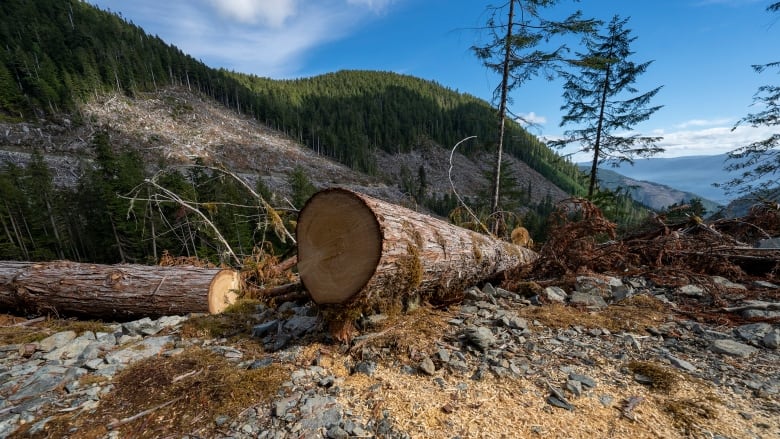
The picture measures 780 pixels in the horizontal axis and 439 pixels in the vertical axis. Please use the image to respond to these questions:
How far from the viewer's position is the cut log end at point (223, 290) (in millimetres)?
4929

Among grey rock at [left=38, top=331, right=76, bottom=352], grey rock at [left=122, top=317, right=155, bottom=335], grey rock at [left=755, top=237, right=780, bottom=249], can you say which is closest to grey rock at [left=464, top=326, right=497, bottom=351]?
grey rock at [left=122, top=317, right=155, bottom=335]

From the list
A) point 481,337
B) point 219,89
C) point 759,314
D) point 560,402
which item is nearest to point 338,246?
point 481,337

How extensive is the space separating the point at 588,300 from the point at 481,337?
90.5 inches

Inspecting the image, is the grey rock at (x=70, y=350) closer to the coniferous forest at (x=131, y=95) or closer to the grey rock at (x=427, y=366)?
the coniferous forest at (x=131, y=95)

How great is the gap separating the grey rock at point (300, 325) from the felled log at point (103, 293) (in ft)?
5.85

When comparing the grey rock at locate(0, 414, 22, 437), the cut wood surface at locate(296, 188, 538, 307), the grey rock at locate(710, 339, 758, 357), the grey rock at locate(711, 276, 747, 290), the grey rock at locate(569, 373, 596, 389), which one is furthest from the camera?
the grey rock at locate(711, 276, 747, 290)

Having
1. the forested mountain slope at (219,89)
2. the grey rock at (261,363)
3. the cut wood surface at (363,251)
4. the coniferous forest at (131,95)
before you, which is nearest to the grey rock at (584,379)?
the cut wood surface at (363,251)

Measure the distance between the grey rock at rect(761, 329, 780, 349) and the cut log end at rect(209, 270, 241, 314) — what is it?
6972 millimetres

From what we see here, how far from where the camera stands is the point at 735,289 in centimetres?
443

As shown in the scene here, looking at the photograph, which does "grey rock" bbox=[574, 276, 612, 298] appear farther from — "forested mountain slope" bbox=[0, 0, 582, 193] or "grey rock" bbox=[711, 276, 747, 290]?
"forested mountain slope" bbox=[0, 0, 582, 193]

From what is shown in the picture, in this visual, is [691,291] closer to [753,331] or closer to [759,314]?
[759,314]

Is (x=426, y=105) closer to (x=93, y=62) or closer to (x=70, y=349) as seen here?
(x=93, y=62)

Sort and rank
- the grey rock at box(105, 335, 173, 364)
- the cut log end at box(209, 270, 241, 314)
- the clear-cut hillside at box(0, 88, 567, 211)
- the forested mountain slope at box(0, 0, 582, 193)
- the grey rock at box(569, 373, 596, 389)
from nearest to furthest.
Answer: the grey rock at box(569, 373, 596, 389) → the grey rock at box(105, 335, 173, 364) → the cut log end at box(209, 270, 241, 314) → the clear-cut hillside at box(0, 88, 567, 211) → the forested mountain slope at box(0, 0, 582, 193)

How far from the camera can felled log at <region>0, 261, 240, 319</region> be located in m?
4.79
